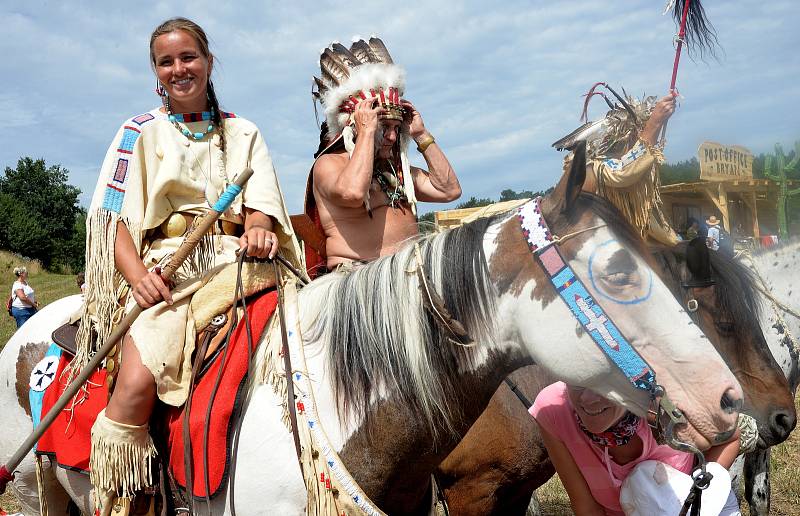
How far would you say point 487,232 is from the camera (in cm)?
206

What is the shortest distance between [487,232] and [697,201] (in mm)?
2322

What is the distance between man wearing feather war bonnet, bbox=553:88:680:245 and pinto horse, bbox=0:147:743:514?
0.22 ft

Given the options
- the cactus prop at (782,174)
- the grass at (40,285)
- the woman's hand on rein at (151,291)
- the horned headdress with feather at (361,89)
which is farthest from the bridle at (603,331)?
the grass at (40,285)

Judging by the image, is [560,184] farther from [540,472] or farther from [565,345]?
[540,472]

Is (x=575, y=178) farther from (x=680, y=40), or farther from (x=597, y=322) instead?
(x=680, y=40)

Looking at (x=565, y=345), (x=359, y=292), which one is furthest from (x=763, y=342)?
(x=359, y=292)

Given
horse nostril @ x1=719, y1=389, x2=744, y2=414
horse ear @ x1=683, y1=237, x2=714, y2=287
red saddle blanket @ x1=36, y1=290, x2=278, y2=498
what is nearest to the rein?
horse nostril @ x1=719, y1=389, x2=744, y2=414

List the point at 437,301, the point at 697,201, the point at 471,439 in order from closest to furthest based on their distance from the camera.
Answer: the point at 437,301
the point at 471,439
the point at 697,201

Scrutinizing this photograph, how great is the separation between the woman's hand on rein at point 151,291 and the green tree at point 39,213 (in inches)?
2309

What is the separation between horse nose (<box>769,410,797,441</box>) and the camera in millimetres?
3459

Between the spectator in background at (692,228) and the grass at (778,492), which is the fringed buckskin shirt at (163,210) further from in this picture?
the grass at (778,492)

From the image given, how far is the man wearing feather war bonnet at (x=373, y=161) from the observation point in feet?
10.6

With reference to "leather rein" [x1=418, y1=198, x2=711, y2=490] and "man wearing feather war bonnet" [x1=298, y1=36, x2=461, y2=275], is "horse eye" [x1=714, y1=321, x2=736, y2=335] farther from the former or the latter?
"leather rein" [x1=418, y1=198, x2=711, y2=490]

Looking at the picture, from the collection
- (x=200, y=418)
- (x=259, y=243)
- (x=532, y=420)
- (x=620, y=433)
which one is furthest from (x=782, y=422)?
(x=200, y=418)
